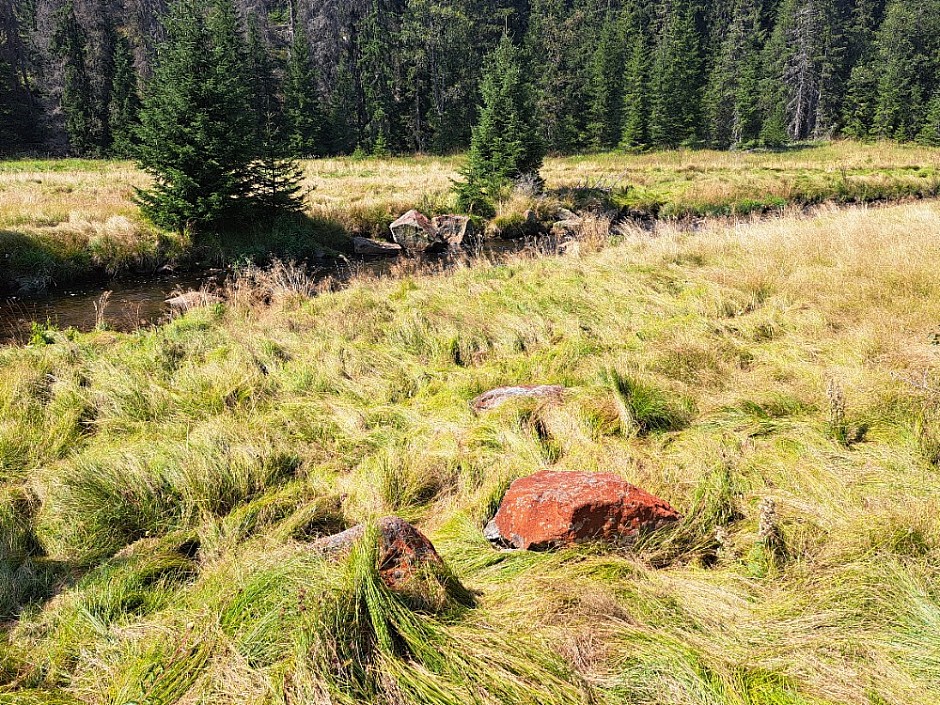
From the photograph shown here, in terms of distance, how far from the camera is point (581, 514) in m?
3.20

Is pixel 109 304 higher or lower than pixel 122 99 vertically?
lower

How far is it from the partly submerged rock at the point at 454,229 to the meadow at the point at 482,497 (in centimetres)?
928

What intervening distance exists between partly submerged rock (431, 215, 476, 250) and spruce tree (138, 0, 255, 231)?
6.02 metres

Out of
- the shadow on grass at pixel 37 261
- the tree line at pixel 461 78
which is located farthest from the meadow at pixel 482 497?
the tree line at pixel 461 78

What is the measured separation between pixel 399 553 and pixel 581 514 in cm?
113

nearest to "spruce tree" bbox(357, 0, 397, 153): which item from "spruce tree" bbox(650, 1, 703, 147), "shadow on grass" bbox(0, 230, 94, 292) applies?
"spruce tree" bbox(650, 1, 703, 147)

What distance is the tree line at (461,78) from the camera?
149 feet

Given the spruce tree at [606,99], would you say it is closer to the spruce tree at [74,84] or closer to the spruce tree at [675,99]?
the spruce tree at [675,99]

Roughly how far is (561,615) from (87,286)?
13.7 meters

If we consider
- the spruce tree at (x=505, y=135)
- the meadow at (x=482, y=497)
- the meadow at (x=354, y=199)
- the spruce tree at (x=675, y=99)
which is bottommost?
the meadow at (x=482, y=497)

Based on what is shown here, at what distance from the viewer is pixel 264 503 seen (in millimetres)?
3906

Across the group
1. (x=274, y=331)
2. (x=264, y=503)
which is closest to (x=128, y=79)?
(x=274, y=331)

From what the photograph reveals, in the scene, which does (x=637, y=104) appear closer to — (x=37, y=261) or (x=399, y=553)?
(x=37, y=261)

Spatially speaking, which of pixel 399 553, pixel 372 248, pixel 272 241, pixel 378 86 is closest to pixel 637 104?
pixel 378 86
